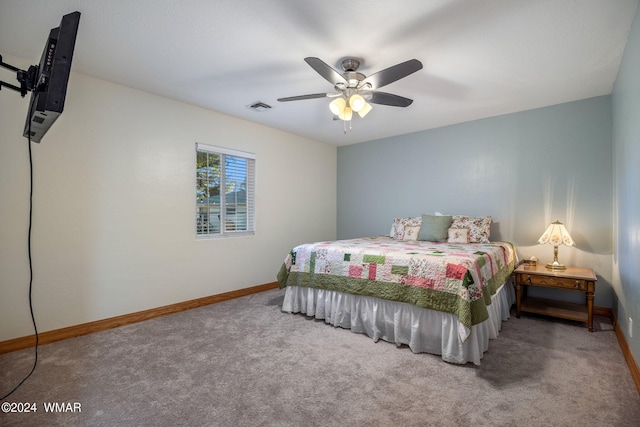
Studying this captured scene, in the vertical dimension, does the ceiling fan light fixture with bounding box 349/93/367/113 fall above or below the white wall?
above

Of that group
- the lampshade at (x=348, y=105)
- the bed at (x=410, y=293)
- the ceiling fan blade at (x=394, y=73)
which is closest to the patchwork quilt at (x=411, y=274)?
the bed at (x=410, y=293)

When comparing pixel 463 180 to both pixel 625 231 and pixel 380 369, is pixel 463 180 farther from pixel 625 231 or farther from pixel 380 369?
pixel 380 369

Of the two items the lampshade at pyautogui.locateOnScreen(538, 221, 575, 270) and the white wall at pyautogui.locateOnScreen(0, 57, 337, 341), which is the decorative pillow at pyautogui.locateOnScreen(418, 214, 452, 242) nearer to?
the lampshade at pyautogui.locateOnScreen(538, 221, 575, 270)

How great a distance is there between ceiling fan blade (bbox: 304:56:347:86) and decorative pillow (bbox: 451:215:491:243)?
2.47 m

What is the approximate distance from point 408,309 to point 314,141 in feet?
11.5

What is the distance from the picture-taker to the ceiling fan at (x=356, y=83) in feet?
7.20

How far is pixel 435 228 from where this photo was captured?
3.92 m

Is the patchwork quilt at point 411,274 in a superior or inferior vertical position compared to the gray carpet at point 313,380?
superior

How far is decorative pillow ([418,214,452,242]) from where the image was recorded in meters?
3.87

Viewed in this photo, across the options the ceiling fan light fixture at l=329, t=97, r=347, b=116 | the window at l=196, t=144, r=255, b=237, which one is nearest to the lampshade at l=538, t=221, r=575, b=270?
the ceiling fan light fixture at l=329, t=97, r=347, b=116

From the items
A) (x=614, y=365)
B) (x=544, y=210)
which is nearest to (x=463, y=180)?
(x=544, y=210)

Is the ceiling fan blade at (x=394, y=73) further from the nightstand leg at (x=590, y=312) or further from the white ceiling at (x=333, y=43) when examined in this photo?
the nightstand leg at (x=590, y=312)

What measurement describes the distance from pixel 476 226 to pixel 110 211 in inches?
161

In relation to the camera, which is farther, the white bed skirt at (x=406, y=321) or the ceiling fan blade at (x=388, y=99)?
the ceiling fan blade at (x=388, y=99)
